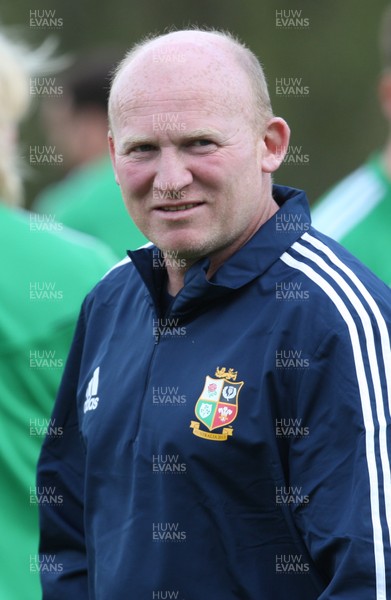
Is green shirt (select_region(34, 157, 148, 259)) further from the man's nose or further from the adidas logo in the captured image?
the man's nose

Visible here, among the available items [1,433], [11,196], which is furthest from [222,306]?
[11,196]

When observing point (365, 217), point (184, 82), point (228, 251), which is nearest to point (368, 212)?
point (365, 217)

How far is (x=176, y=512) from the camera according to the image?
259 centimetres

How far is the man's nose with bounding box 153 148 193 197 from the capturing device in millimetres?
2641

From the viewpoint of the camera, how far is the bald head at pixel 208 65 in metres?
2.69

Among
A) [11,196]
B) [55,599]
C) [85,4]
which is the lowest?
[55,599]

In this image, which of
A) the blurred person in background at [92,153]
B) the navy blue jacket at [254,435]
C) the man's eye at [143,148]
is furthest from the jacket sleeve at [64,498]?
the blurred person in background at [92,153]

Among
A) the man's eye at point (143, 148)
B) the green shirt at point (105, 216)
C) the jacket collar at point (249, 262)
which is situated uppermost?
the man's eye at point (143, 148)

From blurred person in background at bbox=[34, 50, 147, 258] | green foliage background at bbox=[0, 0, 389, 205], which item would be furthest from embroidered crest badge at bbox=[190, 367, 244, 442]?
green foliage background at bbox=[0, 0, 389, 205]

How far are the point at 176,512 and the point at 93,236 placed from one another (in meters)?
4.29

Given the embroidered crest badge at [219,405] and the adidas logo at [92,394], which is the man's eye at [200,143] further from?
the adidas logo at [92,394]

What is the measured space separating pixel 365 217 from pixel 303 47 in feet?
33.3

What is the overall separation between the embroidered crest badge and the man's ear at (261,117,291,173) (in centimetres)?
48

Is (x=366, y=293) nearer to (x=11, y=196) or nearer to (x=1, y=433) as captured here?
(x=1, y=433)
